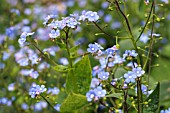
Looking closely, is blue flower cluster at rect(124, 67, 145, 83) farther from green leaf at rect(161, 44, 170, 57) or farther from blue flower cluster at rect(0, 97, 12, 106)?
green leaf at rect(161, 44, 170, 57)

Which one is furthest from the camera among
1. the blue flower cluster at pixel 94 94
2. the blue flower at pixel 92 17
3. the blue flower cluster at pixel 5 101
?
the blue flower cluster at pixel 5 101

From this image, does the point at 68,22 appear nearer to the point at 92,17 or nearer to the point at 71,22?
the point at 71,22

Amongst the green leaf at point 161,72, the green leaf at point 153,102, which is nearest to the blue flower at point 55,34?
the green leaf at point 153,102

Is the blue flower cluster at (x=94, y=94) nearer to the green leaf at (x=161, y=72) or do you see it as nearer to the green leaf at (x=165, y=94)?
the green leaf at (x=165, y=94)

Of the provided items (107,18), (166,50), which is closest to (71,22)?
(166,50)

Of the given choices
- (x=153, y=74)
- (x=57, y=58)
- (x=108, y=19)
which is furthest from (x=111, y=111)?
(x=108, y=19)

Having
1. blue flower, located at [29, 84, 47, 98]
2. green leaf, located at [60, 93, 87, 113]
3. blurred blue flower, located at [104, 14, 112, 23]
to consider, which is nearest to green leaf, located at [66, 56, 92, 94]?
green leaf, located at [60, 93, 87, 113]

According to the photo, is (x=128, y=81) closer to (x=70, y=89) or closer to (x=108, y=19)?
(x=70, y=89)
